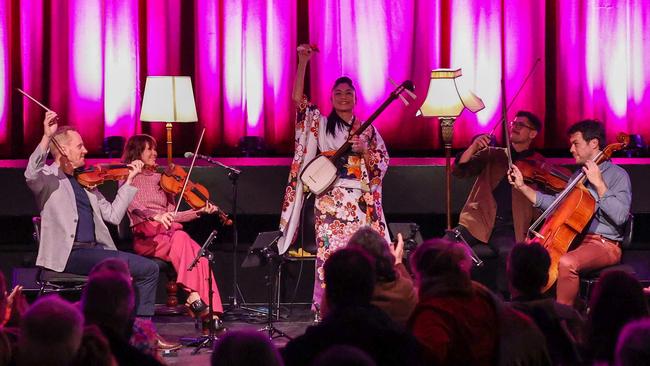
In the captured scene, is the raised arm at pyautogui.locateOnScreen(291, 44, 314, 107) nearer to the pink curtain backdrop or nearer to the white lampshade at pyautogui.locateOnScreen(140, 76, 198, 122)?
the white lampshade at pyautogui.locateOnScreen(140, 76, 198, 122)

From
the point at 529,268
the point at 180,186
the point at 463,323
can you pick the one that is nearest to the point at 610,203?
the point at 180,186

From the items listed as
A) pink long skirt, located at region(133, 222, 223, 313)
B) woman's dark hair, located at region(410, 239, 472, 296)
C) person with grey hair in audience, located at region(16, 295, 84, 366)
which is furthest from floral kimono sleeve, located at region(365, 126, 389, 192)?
person with grey hair in audience, located at region(16, 295, 84, 366)

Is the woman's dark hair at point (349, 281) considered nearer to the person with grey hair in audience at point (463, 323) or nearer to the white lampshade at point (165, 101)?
the person with grey hair in audience at point (463, 323)

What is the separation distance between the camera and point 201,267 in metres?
7.05

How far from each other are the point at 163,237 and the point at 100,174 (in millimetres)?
664

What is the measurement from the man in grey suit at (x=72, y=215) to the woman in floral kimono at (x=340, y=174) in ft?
4.13

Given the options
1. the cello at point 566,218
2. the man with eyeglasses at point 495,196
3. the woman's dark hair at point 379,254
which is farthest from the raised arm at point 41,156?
the cello at point 566,218

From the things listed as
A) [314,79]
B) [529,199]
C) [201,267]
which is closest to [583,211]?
[529,199]

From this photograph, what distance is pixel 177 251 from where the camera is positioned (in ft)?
23.2

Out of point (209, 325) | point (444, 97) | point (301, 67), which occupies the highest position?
point (301, 67)

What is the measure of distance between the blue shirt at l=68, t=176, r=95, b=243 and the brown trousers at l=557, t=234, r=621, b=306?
113 inches

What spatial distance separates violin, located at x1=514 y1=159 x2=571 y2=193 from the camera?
709cm

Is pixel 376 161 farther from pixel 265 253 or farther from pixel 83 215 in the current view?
pixel 83 215

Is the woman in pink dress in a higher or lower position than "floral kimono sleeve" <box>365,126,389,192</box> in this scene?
lower
